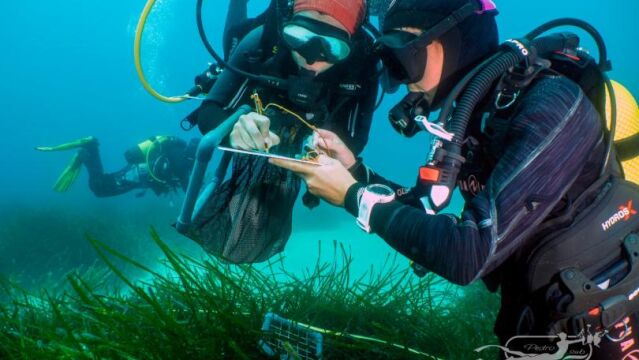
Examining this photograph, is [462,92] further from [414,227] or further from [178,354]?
[178,354]

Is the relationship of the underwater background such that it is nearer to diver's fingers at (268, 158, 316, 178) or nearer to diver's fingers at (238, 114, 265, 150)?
diver's fingers at (238, 114, 265, 150)

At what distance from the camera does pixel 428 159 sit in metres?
1.74

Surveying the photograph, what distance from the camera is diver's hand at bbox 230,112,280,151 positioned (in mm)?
2379

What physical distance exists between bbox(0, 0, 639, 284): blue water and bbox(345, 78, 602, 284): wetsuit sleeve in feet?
113

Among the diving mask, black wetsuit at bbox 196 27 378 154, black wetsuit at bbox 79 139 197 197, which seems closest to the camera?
the diving mask

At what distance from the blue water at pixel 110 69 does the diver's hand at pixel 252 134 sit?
3313 centimetres

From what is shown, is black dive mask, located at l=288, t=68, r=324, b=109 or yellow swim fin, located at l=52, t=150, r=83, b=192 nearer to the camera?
black dive mask, located at l=288, t=68, r=324, b=109

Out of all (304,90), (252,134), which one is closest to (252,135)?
(252,134)

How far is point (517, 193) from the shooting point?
5.03ft

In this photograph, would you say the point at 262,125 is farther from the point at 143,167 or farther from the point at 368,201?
the point at 143,167

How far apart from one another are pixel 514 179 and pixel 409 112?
78cm

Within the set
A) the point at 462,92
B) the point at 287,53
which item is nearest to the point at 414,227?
the point at 462,92

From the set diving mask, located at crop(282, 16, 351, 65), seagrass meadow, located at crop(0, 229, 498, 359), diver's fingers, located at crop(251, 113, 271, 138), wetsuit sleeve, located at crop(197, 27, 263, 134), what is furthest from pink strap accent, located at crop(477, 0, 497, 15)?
wetsuit sleeve, located at crop(197, 27, 263, 134)

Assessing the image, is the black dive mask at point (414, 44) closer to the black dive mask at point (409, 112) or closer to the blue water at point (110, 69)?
the black dive mask at point (409, 112)
